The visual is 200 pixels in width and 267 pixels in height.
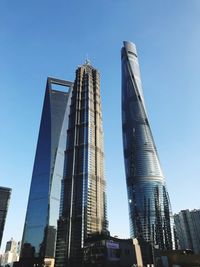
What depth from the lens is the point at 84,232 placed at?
18238cm

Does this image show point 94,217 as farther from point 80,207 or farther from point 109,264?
point 109,264

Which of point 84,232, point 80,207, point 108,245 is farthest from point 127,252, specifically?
point 80,207

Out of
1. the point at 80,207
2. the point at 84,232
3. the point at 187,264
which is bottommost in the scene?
the point at 187,264

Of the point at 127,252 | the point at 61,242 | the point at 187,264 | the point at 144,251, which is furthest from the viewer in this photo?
the point at 61,242

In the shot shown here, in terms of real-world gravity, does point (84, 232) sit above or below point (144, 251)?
above

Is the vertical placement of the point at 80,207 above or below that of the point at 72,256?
above

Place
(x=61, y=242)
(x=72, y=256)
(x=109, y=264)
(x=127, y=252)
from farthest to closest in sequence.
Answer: (x=61, y=242) → (x=72, y=256) → (x=127, y=252) → (x=109, y=264)

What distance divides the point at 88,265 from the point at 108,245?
661 inches

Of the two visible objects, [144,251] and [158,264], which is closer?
[158,264]

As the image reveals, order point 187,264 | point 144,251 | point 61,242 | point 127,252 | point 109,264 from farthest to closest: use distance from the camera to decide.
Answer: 1. point 61,242
2. point 144,251
3. point 127,252
4. point 109,264
5. point 187,264

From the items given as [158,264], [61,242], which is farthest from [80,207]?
[158,264]

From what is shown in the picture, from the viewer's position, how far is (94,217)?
19712cm

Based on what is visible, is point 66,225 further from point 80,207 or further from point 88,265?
point 88,265

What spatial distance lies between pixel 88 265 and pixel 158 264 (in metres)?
44.1
